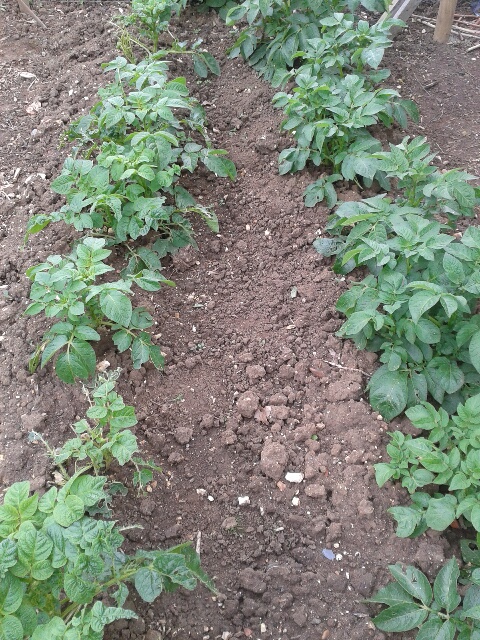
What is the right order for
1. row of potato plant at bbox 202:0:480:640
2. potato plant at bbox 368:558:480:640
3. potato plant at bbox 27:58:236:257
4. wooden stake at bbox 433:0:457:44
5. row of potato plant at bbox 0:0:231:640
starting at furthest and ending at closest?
wooden stake at bbox 433:0:457:44, potato plant at bbox 27:58:236:257, row of potato plant at bbox 202:0:480:640, potato plant at bbox 368:558:480:640, row of potato plant at bbox 0:0:231:640

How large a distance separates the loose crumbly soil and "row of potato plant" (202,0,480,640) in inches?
4.6

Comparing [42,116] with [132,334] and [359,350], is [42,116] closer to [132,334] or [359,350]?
[132,334]

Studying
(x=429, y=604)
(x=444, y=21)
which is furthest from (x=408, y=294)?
(x=444, y=21)

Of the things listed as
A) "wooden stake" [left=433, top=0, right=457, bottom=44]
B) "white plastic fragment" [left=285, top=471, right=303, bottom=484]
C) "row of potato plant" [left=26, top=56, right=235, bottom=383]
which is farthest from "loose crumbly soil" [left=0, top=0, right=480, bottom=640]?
"wooden stake" [left=433, top=0, right=457, bottom=44]

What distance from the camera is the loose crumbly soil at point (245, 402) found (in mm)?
2156

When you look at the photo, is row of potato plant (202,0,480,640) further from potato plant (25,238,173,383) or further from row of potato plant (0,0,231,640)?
potato plant (25,238,173,383)

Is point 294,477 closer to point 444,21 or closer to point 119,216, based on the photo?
point 119,216

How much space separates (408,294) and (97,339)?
3.91 ft

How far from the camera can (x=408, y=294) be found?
2537mm

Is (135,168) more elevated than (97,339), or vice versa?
(135,168)

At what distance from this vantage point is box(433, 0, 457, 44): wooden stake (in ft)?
13.7

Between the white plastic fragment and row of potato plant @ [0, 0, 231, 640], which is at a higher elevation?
row of potato plant @ [0, 0, 231, 640]

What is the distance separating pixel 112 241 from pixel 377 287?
1.20 metres

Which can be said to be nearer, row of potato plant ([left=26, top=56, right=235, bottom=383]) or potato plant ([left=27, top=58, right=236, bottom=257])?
row of potato plant ([left=26, top=56, right=235, bottom=383])
